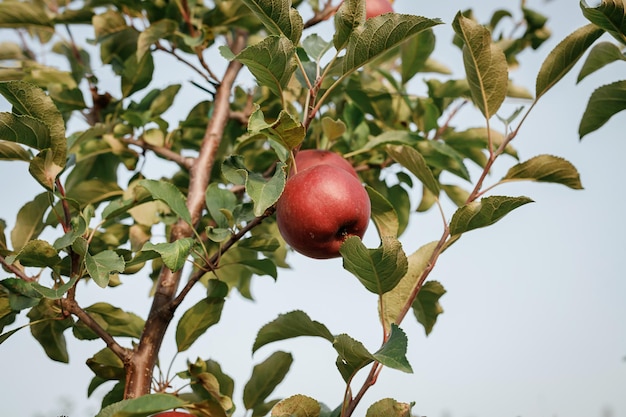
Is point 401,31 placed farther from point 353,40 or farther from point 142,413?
point 142,413

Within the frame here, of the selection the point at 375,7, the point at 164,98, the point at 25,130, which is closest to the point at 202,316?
the point at 25,130

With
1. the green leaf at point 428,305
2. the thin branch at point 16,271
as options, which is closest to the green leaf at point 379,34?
the green leaf at point 428,305

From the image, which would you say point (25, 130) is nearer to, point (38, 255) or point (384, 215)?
point (38, 255)

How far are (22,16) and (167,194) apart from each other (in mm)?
1045

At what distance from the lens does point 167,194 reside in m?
1.28

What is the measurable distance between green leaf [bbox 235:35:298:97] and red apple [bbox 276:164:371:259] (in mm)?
184

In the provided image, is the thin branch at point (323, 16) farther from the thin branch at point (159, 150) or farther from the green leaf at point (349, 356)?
the green leaf at point (349, 356)

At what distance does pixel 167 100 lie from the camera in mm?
1848

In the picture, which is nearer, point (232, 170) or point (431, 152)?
point (232, 170)

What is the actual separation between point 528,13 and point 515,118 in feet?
3.31

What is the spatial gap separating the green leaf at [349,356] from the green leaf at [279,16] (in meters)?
0.54

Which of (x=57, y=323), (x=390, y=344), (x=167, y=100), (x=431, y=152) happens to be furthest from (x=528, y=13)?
(x=57, y=323)

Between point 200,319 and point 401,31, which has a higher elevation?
point 401,31

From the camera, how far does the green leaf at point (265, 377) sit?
145 cm
